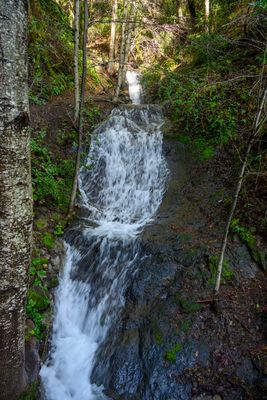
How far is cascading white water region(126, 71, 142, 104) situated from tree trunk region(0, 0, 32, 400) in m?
11.9

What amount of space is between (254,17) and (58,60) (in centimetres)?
833

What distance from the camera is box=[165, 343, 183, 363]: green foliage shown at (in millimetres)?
4172

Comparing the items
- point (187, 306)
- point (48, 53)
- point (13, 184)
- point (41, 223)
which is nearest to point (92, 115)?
point (48, 53)

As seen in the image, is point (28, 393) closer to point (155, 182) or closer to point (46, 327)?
point (46, 327)

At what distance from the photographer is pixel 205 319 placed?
14.6 ft

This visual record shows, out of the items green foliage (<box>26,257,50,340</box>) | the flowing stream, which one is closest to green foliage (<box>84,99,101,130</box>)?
the flowing stream

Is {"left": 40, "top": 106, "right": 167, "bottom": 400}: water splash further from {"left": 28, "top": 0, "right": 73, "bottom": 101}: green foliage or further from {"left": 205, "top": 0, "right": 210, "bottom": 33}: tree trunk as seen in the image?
{"left": 205, "top": 0, "right": 210, "bottom": 33}: tree trunk

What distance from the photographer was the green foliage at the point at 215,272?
491cm

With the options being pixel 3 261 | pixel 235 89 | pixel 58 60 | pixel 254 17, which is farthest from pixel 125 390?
pixel 58 60

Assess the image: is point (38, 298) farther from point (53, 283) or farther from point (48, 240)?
A: point (48, 240)

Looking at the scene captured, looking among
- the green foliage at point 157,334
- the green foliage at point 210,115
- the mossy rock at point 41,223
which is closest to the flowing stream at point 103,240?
the mossy rock at point 41,223

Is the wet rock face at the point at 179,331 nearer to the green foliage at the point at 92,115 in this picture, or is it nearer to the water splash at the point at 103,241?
the water splash at the point at 103,241

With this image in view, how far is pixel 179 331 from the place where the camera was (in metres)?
4.39

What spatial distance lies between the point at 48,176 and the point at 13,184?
16.7 ft
